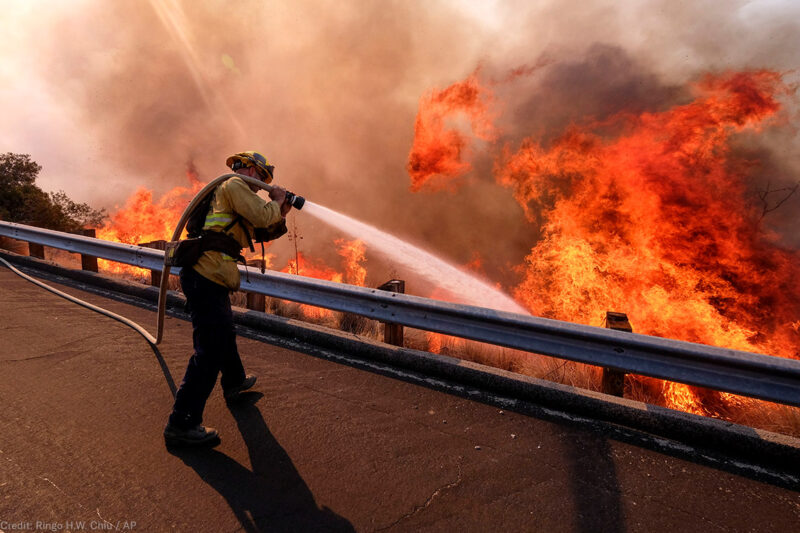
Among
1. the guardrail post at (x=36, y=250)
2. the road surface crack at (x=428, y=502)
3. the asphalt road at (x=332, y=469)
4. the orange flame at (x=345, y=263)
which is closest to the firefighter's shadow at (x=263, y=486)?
the asphalt road at (x=332, y=469)

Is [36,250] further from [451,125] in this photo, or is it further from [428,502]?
[451,125]

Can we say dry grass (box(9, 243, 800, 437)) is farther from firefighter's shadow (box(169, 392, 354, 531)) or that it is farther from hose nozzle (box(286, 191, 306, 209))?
firefighter's shadow (box(169, 392, 354, 531))

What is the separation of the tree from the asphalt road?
44.3 feet

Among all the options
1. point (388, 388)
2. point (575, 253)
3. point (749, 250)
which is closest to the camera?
point (388, 388)

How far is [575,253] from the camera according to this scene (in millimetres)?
13297

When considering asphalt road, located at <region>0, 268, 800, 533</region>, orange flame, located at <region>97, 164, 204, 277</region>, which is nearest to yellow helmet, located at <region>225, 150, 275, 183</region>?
asphalt road, located at <region>0, 268, 800, 533</region>

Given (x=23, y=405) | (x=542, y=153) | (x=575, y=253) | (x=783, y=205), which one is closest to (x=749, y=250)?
(x=783, y=205)

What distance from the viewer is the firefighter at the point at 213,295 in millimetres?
2748

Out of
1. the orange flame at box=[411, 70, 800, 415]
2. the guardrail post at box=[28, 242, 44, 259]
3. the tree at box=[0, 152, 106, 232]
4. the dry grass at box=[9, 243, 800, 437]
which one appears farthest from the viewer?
the tree at box=[0, 152, 106, 232]

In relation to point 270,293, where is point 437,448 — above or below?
below

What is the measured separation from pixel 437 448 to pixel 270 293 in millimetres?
2992

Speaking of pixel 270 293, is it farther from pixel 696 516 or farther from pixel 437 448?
pixel 696 516

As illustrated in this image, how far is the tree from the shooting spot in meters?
14.0

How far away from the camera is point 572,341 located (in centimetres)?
327
